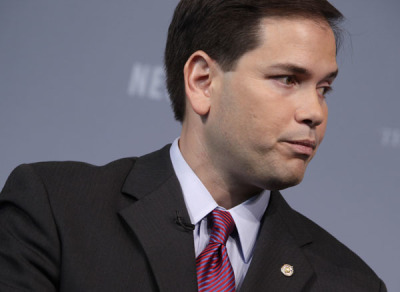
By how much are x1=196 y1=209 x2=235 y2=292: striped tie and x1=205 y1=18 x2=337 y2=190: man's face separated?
154 millimetres

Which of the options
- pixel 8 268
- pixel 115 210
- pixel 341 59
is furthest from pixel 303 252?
pixel 341 59

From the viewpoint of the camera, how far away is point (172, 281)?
1480 mm

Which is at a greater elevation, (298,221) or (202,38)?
(202,38)

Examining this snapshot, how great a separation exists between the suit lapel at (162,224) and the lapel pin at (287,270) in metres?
0.29

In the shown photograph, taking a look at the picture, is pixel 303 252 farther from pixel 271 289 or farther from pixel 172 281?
pixel 172 281

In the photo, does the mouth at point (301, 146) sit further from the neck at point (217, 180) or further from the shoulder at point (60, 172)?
the shoulder at point (60, 172)

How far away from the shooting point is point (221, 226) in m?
1.63

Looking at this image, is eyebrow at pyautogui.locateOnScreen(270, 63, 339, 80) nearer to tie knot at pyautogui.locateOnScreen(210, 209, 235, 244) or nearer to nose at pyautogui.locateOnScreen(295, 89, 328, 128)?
nose at pyautogui.locateOnScreen(295, 89, 328, 128)

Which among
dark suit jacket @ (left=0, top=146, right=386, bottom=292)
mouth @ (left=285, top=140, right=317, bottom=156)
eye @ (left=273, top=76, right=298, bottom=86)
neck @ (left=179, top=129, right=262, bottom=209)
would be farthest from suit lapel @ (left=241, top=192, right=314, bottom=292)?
eye @ (left=273, top=76, right=298, bottom=86)

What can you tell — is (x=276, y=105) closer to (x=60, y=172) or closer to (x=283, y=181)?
(x=283, y=181)

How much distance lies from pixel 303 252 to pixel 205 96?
545mm

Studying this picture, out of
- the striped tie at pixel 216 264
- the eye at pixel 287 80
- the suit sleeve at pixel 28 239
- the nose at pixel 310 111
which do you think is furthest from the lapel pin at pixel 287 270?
the suit sleeve at pixel 28 239

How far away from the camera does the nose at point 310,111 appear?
154 centimetres

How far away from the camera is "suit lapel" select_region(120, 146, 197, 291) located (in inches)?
58.9
